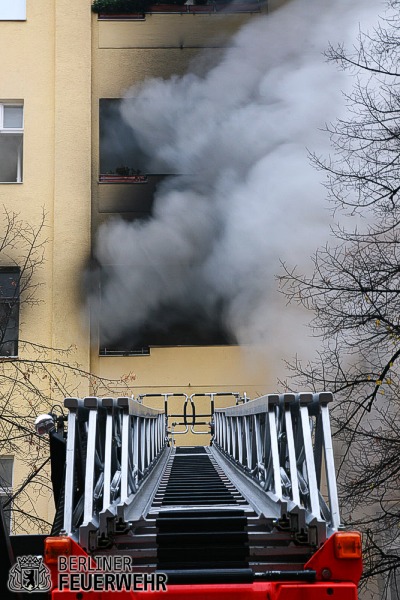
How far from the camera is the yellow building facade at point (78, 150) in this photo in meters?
13.8

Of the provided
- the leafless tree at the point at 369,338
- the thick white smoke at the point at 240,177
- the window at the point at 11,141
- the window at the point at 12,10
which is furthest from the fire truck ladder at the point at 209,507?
the window at the point at 12,10

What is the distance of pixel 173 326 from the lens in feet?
45.5

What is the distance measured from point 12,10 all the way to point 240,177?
4.72 metres

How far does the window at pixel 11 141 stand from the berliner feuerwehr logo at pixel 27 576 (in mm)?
10173

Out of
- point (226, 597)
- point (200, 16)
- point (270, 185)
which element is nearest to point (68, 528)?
point (226, 597)

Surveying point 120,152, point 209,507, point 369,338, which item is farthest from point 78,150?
point 209,507

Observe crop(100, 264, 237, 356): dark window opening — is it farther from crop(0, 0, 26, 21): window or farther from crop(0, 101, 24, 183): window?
crop(0, 0, 26, 21): window

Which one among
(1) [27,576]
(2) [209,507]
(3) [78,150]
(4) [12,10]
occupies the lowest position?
(1) [27,576]

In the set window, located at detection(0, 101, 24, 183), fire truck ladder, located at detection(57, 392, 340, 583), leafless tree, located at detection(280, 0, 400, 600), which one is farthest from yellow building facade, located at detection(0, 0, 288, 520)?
fire truck ladder, located at detection(57, 392, 340, 583)

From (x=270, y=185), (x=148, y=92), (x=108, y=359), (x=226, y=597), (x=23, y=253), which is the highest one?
(x=148, y=92)

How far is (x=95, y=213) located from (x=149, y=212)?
2.89 feet

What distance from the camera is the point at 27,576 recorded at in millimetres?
4754

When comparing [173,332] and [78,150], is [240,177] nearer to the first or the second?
[78,150]

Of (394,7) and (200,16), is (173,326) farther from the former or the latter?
(394,7)
